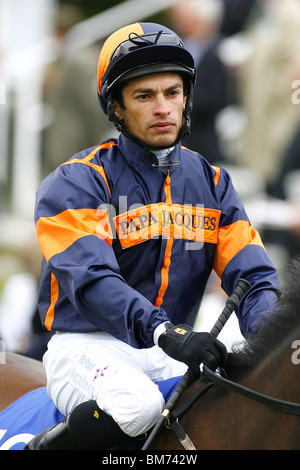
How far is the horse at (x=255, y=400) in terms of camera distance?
9.32 feet

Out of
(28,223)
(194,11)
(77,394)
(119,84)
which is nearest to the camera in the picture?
(77,394)

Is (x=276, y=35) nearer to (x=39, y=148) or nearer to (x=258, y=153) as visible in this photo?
(x=258, y=153)

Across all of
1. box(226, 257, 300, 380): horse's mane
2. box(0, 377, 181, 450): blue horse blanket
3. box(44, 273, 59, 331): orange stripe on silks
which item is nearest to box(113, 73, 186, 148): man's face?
box(44, 273, 59, 331): orange stripe on silks

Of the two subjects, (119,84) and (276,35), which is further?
(276,35)

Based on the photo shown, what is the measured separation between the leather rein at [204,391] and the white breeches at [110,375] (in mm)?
80

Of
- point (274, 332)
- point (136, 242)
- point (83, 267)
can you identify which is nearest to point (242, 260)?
point (136, 242)

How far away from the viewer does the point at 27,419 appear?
3602 mm

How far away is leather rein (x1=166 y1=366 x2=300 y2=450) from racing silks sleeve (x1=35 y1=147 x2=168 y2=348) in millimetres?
253

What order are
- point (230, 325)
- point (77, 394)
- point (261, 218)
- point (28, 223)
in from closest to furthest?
point (77, 394), point (230, 325), point (261, 218), point (28, 223)

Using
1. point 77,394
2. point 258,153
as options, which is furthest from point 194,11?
point 77,394

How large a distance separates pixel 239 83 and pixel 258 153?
805 millimetres

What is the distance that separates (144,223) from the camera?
3.45 meters

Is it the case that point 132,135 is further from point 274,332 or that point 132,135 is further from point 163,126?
point 274,332

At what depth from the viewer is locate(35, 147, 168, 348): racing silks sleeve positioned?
123 inches
